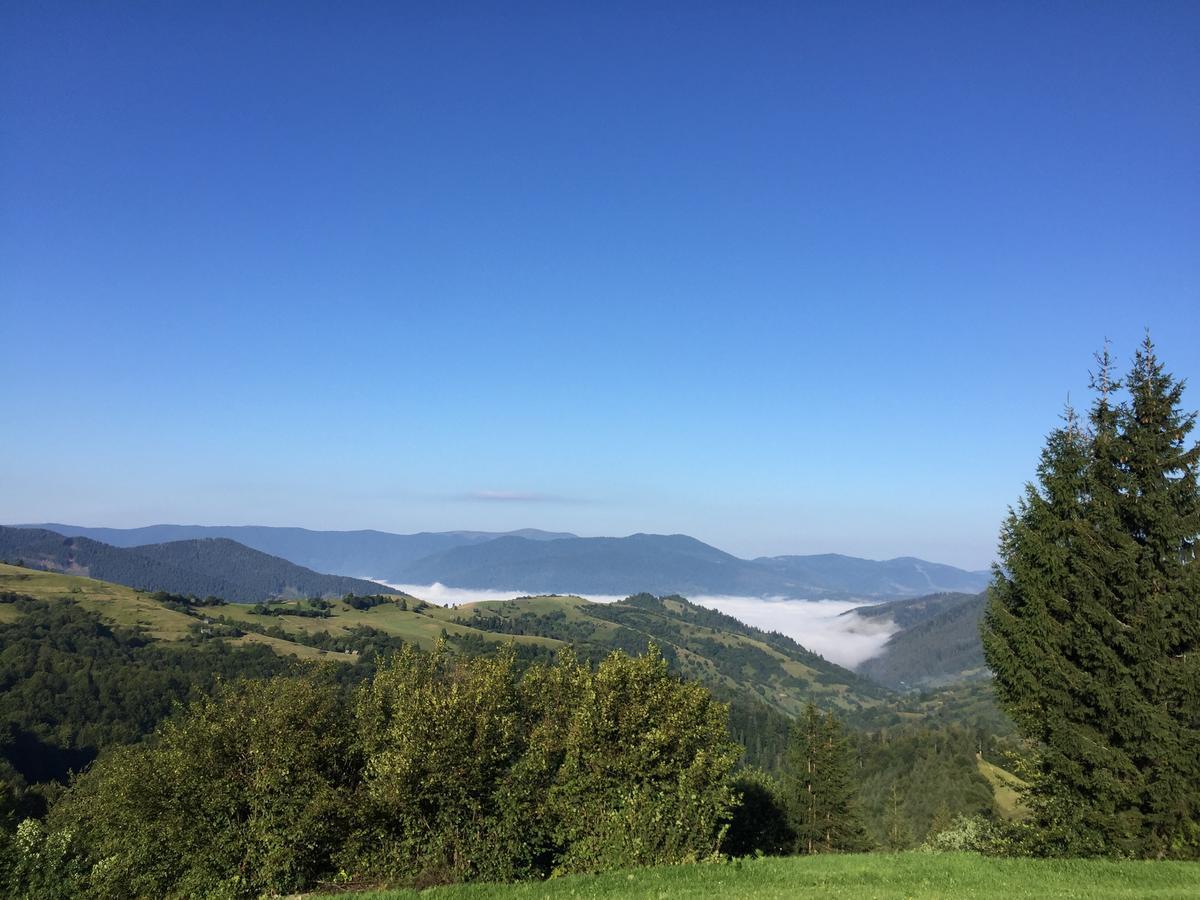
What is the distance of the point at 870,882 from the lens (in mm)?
24531

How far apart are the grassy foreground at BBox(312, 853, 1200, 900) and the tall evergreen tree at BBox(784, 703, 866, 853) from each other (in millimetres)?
50331

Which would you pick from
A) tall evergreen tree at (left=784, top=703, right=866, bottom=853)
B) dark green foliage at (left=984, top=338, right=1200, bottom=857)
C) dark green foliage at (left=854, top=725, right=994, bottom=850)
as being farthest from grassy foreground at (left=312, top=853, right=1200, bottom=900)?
dark green foliage at (left=854, top=725, right=994, bottom=850)

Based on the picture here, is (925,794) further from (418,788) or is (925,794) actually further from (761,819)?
(418,788)

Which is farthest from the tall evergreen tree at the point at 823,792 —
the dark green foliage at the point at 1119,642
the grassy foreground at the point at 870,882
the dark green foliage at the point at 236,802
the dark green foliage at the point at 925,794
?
the dark green foliage at the point at 236,802

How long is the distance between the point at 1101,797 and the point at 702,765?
15.8 metres

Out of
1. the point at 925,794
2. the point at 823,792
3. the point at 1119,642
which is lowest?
the point at 925,794

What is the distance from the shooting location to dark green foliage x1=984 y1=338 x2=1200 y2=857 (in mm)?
26266

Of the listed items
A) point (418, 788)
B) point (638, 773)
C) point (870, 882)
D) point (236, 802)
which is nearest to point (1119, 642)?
point (870, 882)

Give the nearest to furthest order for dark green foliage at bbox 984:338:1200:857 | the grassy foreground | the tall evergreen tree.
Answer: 1. the grassy foreground
2. dark green foliage at bbox 984:338:1200:857
3. the tall evergreen tree

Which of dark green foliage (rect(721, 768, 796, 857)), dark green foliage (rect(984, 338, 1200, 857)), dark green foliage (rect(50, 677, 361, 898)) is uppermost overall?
dark green foliage (rect(984, 338, 1200, 857))

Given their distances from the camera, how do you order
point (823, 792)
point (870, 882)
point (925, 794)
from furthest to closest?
point (925, 794)
point (823, 792)
point (870, 882)

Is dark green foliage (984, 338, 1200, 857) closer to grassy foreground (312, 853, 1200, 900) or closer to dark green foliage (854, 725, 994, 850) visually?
grassy foreground (312, 853, 1200, 900)

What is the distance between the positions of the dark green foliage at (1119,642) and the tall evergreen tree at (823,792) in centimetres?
4735

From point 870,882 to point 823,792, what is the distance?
54.8 meters
